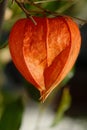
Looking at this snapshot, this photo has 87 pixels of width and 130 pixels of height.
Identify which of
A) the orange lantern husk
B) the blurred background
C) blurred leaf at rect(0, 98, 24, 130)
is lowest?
the blurred background

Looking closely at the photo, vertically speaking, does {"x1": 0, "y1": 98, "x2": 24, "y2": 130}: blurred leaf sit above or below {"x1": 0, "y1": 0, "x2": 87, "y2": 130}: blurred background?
above

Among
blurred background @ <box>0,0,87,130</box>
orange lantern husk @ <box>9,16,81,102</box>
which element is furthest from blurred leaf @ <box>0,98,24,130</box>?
orange lantern husk @ <box>9,16,81,102</box>

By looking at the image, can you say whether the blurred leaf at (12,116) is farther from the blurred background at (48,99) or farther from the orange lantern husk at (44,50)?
the orange lantern husk at (44,50)

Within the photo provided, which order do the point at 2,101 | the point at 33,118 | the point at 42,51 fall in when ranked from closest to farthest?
the point at 42,51
the point at 2,101
the point at 33,118

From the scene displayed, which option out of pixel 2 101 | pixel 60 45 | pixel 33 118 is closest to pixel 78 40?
pixel 60 45

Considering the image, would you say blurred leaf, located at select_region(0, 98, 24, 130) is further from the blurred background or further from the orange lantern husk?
the orange lantern husk

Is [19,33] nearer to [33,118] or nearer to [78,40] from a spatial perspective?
[78,40]

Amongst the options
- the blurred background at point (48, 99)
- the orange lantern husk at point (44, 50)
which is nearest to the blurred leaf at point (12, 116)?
the blurred background at point (48, 99)
